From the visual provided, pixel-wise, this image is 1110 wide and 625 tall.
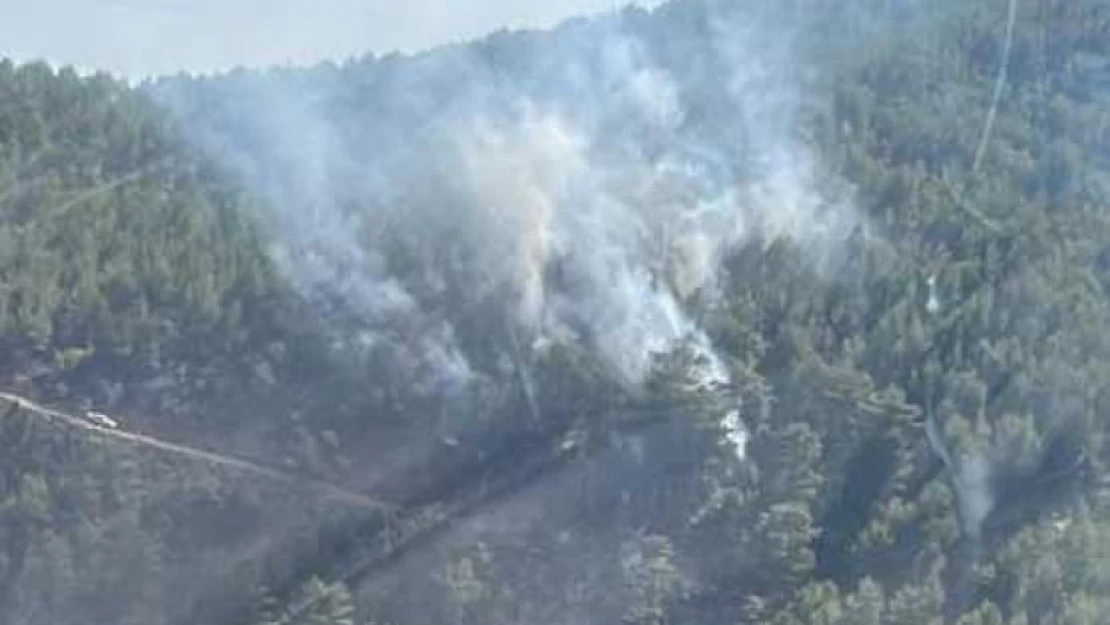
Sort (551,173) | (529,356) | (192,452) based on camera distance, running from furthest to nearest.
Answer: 1. (551,173)
2. (529,356)
3. (192,452)

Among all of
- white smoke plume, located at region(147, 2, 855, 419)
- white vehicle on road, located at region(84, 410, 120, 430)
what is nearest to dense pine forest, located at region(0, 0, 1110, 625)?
white smoke plume, located at region(147, 2, 855, 419)

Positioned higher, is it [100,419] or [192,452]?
[100,419]

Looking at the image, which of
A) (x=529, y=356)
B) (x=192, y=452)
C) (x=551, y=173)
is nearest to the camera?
(x=192, y=452)

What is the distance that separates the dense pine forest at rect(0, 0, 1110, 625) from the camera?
100 ft

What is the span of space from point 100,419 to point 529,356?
5.50 metres

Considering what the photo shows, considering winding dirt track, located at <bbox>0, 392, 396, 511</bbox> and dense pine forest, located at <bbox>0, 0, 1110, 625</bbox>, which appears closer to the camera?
dense pine forest, located at <bbox>0, 0, 1110, 625</bbox>

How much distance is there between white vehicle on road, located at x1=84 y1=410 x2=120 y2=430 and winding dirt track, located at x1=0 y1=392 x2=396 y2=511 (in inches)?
2.9

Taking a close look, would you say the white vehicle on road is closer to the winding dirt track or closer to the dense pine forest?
the winding dirt track

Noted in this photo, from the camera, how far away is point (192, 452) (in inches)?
1243

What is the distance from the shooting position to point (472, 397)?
3359 centimetres

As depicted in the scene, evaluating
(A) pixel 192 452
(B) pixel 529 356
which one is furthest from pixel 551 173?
(A) pixel 192 452

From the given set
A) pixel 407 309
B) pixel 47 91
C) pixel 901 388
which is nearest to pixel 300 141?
pixel 47 91

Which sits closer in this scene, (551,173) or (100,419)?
(100,419)

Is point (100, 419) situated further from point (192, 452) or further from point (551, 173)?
point (551, 173)
